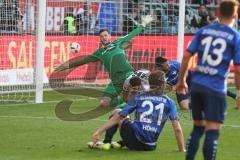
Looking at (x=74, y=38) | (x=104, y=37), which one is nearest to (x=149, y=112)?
(x=104, y=37)

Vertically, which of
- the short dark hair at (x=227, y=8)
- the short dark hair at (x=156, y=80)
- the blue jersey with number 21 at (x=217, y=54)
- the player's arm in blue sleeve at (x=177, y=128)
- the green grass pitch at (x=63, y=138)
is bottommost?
the green grass pitch at (x=63, y=138)

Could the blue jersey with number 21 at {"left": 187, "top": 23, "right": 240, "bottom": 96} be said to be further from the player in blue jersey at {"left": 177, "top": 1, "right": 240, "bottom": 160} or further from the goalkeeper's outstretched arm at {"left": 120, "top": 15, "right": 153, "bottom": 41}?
the goalkeeper's outstretched arm at {"left": 120, "top": 15, "right": 153, "bottom": 41}

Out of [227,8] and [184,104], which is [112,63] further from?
[227,8]

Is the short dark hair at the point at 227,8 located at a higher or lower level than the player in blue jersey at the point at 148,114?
higher

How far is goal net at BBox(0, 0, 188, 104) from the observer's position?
20.8 metres

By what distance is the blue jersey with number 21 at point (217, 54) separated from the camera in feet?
29.7

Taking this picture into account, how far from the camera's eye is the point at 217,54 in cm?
904

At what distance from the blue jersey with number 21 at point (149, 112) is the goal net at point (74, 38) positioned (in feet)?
30.4

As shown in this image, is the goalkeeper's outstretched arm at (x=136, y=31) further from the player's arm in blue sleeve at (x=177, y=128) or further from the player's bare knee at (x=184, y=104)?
the player's arm in blue sleeve at (x=177, y=128)

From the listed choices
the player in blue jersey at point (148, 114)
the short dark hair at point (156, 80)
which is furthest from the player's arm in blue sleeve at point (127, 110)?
the short dark hair at point (156, 80)

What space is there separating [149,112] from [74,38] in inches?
480

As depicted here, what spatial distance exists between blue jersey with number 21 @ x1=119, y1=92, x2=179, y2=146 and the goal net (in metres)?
9.27

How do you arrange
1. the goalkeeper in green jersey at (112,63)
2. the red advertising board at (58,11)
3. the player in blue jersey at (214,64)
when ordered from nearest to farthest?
1. the player in blue jersey at (214,64)
2. the goalkeeper in green jersey at (112,63)
3. the red advertising board at (58,11)

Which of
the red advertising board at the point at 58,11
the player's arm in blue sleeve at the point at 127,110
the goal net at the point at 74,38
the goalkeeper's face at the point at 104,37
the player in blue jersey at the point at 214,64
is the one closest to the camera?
the player in blue jersey at the point at 214,64
